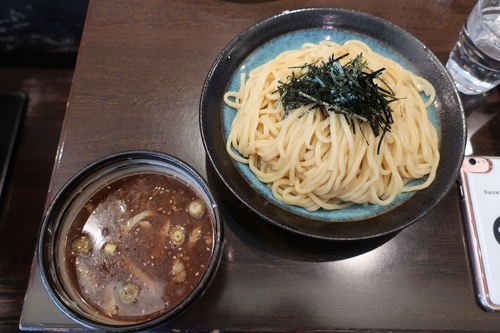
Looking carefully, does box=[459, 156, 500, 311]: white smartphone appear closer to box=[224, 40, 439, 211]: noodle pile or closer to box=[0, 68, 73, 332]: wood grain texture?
box=[224, 40, 439, 211]: noodle pile

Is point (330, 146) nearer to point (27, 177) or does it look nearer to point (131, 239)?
point (131, 239)

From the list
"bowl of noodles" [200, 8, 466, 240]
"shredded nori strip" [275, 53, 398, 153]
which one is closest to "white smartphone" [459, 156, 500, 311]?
"bowl of noodles" [200, 8, 466, 240]

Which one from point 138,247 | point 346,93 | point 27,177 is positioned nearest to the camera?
Answer: point 138,247

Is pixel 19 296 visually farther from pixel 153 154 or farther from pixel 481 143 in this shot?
pixel 481 143

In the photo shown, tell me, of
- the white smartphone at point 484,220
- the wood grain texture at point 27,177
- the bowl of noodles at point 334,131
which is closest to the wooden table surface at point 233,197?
the white smartphone at point 484,220

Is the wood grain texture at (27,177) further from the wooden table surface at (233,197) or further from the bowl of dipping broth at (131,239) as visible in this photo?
the bowl of dipping broth at (131,239)

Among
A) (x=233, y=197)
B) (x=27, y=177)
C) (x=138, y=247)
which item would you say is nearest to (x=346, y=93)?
(x=233, y=197)

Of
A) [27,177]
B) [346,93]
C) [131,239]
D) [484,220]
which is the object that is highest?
[346,93]

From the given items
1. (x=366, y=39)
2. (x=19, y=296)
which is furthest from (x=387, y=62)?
(x=19, y=296)
